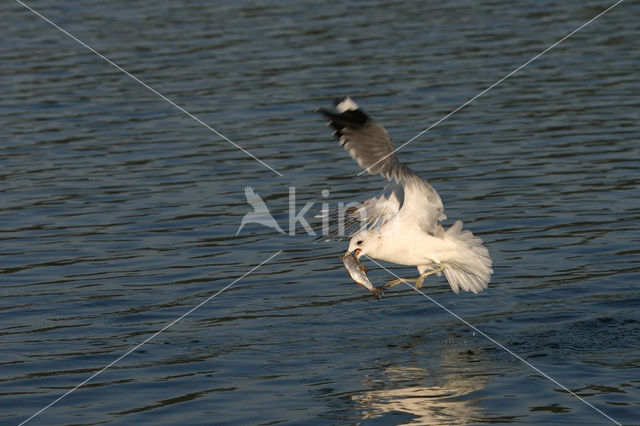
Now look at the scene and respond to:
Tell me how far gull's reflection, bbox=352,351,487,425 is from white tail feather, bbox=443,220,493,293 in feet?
Answer: 3.34

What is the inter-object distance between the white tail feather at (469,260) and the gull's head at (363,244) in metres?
0.78

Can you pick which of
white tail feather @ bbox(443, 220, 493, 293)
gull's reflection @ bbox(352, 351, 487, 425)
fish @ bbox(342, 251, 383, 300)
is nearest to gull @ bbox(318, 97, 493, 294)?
white tail feather @ bbox(443, 220, 493, 293)

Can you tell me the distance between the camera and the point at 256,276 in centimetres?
1138

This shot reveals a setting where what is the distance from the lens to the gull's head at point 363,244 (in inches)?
367

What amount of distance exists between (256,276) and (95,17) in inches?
652

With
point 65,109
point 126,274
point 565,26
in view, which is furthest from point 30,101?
point 565,26

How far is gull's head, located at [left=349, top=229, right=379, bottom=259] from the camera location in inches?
367

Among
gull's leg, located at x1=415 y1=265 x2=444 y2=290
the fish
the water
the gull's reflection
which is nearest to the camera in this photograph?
the gull's reflection

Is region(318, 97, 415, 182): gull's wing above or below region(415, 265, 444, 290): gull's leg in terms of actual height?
above

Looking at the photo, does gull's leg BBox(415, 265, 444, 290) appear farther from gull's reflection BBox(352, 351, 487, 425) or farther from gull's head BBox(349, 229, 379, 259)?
gull's reflection BBox(352, 351, 487, 425)

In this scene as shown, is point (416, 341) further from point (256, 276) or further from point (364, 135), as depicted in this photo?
point (256, 276)

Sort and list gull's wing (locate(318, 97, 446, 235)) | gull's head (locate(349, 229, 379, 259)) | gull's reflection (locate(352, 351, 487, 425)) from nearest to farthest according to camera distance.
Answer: gull's reflection (locate(352, 351, 487, 425)) < gull's wing (locate(318, 97, 446, 235)) < gull's head (locate(349, 229, 379, 259))

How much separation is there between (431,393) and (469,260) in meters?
1.91

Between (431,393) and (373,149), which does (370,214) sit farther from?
(431,393)
